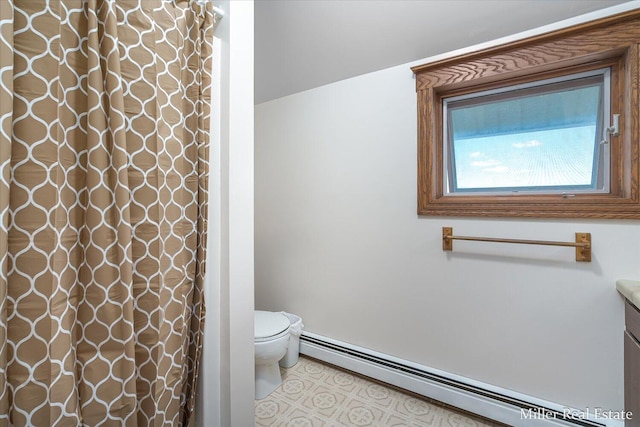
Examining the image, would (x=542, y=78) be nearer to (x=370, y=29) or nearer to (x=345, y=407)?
(x=370, y=29)

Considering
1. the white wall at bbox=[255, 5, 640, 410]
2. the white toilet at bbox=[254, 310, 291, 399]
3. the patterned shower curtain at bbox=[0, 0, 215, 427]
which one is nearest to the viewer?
the patterned shower curtain at bbox=[0, 0, 215, 427]

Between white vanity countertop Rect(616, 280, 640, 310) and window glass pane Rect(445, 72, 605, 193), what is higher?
window glass pane Rect(445, 72, 605, 193)

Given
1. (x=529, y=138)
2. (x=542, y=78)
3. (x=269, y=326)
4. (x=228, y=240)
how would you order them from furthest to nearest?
(x=269, y=326) → (x=529, y=138) → (x=542, y=78) → (x=228, y=240)

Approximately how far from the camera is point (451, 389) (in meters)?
1.85

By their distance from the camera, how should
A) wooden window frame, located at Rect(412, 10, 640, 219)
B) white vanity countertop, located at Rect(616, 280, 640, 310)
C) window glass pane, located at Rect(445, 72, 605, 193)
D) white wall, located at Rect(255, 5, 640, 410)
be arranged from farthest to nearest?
1. window glass pane, located at Rect(445, 72, 605, 193)
2. white wall, located at Rect(255, 5, 640, 410)
3. wooden window frame, located at Rect(412, 10, 640, 219)
4. white vanity countertop, located at Rect(616, 280, 640, 310)

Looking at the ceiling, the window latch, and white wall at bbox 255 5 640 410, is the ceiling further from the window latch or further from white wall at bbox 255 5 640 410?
the window latch

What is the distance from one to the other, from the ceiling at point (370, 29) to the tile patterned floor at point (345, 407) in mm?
2213

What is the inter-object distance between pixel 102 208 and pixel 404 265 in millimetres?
1739

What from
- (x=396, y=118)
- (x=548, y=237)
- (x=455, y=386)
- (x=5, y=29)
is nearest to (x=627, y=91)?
(x=548, y=237)

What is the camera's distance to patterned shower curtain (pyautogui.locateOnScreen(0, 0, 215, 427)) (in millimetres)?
821

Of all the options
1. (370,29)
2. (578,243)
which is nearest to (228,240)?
(370,29)

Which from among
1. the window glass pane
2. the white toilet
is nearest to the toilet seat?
the white toilet

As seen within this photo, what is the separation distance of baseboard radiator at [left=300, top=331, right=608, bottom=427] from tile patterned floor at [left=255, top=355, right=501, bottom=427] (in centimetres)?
6

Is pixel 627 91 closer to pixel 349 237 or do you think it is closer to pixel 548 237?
pixel 548 237
